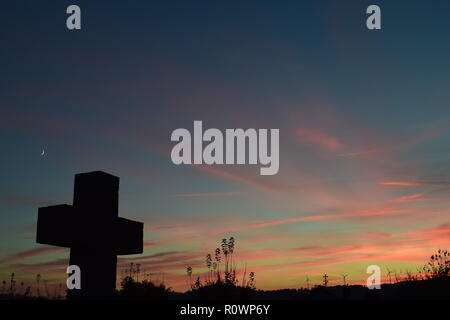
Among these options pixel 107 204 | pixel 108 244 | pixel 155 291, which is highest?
pixel 107 204

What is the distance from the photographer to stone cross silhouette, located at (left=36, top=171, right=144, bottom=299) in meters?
7.66

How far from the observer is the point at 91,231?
26.6 ft

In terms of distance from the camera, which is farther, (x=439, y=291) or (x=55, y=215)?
(x=439, y=291)

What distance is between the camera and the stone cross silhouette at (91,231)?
302 inches

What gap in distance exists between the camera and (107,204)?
27.5 ft

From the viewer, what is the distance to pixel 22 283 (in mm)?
10227
